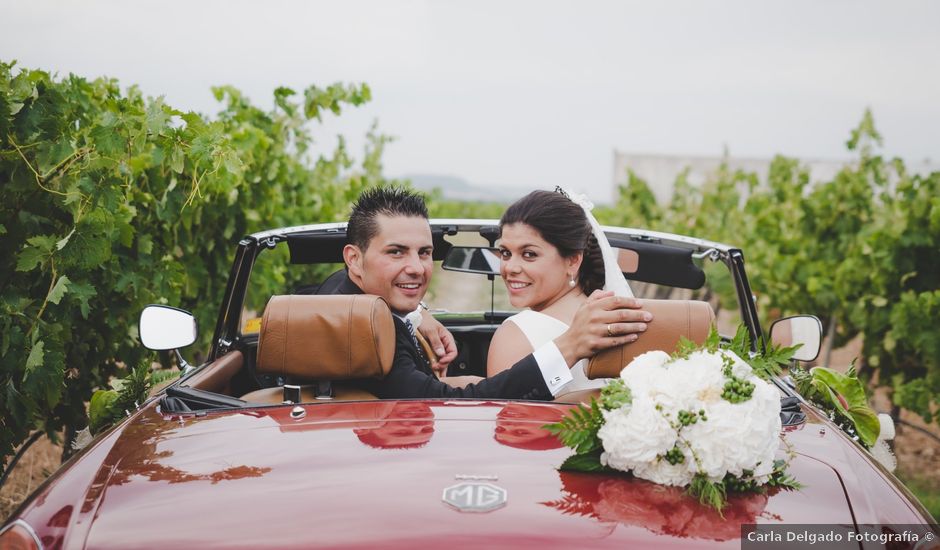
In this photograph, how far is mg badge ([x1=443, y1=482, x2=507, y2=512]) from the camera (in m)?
2.03

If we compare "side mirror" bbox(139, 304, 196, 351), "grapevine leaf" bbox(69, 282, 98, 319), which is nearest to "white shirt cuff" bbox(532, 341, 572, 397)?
"side mirror" bbox(139, 304, 196, 351)

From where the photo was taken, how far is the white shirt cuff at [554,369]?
121 inches

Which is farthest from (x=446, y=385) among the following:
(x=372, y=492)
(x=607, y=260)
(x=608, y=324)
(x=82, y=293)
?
(x=82, y=293)

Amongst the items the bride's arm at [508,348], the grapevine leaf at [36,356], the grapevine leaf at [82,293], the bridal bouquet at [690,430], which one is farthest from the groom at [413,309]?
the grapevine leaf at [36,356]

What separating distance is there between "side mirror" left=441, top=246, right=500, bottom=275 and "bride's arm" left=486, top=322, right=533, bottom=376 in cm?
106

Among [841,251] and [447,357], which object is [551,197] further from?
[841,251]

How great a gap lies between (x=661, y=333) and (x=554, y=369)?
0.37m

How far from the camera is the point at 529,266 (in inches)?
148

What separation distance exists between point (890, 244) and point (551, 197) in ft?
18.7

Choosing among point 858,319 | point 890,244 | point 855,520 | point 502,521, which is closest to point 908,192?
point 890,244

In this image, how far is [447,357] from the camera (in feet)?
14.3

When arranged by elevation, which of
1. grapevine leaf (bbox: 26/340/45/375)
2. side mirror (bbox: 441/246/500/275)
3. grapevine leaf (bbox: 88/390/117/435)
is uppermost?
side mirror (bbox: 441/246/500/275)

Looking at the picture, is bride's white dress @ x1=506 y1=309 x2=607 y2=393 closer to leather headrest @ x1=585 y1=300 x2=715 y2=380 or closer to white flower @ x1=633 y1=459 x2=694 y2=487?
leather headrest @ x1=585 y1=300 x2=715 y2=380

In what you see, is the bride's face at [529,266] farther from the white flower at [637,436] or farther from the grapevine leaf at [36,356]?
the grapevine leaf at [36,356]
